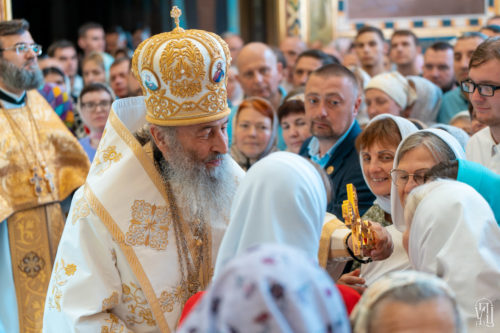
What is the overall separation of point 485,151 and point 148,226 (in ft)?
5.88

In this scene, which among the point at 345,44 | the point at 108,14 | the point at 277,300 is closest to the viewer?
the point at 277,300

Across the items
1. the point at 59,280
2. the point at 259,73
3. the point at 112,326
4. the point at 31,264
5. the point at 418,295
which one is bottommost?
the point at 31,264

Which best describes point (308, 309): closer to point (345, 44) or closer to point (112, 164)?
point (112, 164)

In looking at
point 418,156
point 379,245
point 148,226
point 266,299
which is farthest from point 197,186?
point 266,299

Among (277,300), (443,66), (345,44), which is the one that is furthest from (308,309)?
(345,44)

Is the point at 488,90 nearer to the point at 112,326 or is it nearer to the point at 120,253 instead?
the point at 120,253

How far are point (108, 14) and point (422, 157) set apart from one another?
16.9 m

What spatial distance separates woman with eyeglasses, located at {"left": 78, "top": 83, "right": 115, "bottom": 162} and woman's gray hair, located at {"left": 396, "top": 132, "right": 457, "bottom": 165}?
11.2 feet

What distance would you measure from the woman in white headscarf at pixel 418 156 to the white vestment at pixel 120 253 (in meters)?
0.75

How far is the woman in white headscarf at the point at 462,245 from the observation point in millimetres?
2102

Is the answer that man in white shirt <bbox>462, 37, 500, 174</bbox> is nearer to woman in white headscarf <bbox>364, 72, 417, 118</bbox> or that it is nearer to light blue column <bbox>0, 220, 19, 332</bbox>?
woman in white headscarf <bbox>364, 72, 417, 118</bbox>

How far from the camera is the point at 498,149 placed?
3.47 meters

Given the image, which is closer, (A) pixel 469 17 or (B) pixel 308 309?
(B) pixel 308 309

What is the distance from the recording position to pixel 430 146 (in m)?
2.71
